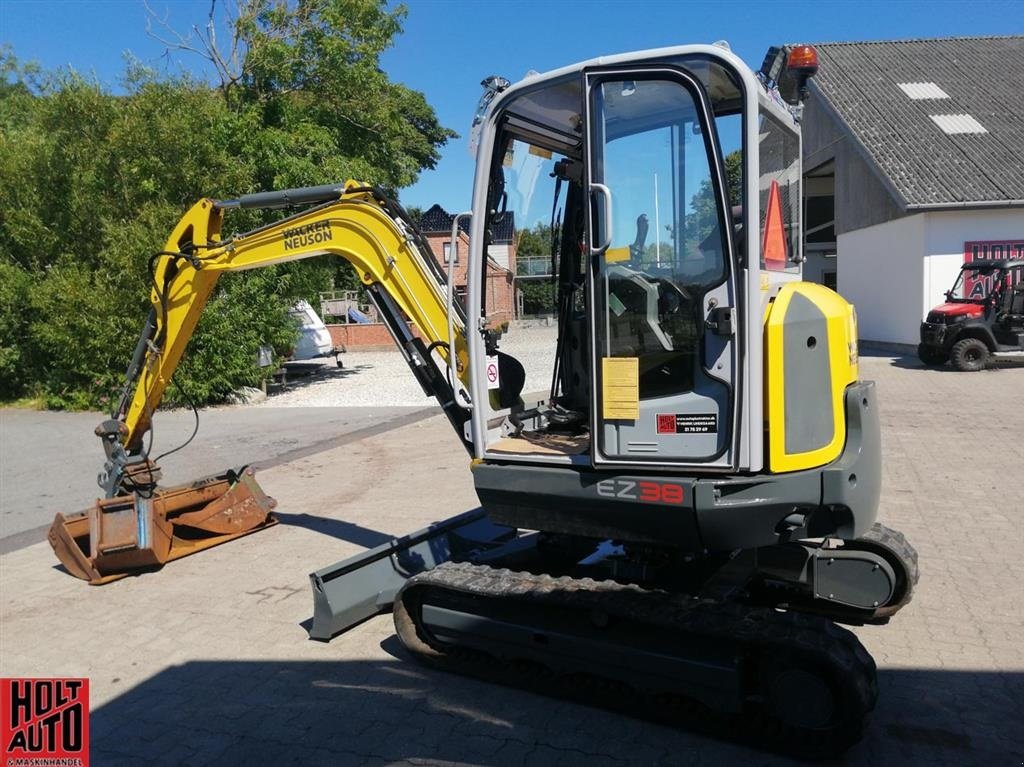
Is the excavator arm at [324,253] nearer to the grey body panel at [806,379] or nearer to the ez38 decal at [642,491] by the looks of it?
the ez38 decal at [642,491]

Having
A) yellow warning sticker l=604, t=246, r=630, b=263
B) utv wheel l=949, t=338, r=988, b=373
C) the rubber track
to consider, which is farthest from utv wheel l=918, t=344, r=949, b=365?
yellow warning sticker l=604, t=246, r=630, b=263

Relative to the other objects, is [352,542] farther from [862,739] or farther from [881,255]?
[881,255]

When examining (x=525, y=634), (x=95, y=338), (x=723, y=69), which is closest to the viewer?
(x=723, y=69)

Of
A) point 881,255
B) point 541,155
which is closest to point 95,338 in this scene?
point 541,155

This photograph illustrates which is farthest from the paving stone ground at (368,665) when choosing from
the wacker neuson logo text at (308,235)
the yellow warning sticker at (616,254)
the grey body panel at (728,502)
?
the wacker neuson logo text at (308,235)

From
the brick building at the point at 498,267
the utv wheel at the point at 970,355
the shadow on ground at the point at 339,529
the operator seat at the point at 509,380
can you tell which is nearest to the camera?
the brick building at the point at 498,267

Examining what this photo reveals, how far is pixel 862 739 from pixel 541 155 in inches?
123

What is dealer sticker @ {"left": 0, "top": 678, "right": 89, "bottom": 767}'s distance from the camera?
359 centimetres

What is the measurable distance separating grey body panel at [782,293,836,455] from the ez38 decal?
19.5 inches

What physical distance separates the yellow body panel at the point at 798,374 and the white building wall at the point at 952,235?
17.5 meters

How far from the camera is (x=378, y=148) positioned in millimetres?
20359

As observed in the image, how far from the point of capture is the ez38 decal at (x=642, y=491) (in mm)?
3348

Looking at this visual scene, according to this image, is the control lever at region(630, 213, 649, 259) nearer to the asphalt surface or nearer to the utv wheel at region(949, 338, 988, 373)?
the asphalt surface

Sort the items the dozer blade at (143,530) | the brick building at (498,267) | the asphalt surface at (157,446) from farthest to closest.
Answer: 1. the asphalt surface at (157,446)
2. the dozer blade at (143,530)
3. the brick building at (498,267)
